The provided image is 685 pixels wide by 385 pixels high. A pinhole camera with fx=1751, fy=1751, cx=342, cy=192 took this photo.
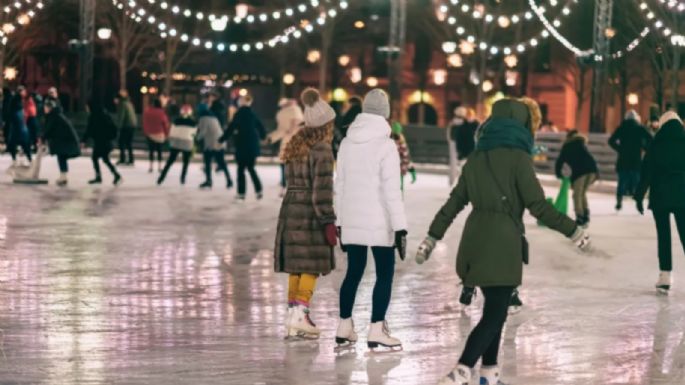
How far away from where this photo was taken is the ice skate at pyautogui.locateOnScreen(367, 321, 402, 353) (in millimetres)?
10641

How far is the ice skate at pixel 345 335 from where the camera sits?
10.8m

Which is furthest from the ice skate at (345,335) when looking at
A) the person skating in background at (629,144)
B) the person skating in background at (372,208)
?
the person skating in background at (629,144)

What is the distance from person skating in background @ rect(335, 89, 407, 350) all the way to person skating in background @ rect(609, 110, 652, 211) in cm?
1663

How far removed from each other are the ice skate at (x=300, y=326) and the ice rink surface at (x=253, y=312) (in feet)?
0.64

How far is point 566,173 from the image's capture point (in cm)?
2161

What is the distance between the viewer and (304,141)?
1127cm

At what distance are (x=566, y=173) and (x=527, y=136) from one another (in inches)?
505

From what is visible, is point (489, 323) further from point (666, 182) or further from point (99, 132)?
point (99, 132)

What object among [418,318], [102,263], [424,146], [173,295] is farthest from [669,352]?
[424,146]

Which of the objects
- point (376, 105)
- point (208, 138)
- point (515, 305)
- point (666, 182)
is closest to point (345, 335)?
point (376, 105)

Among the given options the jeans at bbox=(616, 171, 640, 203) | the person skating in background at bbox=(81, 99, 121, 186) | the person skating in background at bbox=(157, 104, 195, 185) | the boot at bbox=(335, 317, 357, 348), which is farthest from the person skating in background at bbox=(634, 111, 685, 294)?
the person skating in background at bbox=(157, 104, 195, 185)

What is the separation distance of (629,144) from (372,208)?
1738cm

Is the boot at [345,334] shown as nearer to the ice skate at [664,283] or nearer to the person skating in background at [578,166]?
the ice skate at [664,283]

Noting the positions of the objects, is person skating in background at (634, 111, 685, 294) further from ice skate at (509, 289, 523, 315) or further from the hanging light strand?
the hanging light strand
